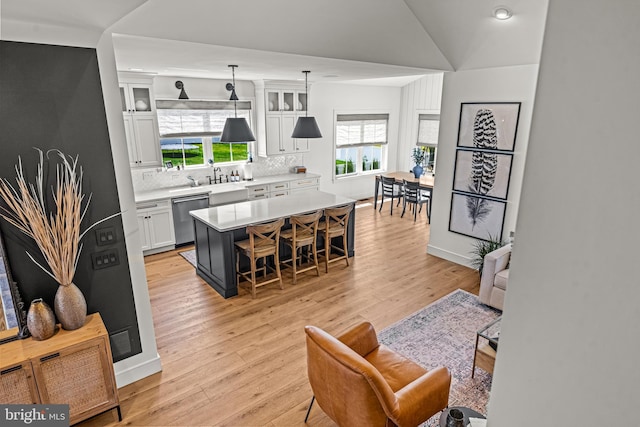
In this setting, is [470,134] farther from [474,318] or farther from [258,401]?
[258,401]

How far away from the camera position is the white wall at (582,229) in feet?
1.92

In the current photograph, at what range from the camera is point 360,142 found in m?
8.88

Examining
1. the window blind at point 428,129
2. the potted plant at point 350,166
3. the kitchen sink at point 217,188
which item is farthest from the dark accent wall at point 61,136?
the window blind at point 428,129

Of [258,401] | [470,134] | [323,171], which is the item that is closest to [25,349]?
[258,401]

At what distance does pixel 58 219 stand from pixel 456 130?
4664 millimetres

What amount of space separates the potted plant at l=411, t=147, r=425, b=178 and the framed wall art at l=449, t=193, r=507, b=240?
2.53m

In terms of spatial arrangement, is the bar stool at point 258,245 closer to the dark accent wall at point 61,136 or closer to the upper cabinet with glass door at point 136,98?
the dark accent wall at point 61,136

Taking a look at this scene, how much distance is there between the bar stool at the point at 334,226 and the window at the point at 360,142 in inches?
140

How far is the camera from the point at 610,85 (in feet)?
1.92

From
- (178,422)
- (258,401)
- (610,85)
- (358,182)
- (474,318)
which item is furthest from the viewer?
(358,182)

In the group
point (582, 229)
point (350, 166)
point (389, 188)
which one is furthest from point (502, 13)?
point (350, 166)

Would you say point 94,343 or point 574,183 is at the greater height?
point 574,183

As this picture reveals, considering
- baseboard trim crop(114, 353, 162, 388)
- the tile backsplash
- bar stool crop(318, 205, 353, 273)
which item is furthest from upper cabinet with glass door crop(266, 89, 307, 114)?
baseboard trim crop(114, 353, 162, 388)

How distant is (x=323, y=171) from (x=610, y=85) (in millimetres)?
7841
